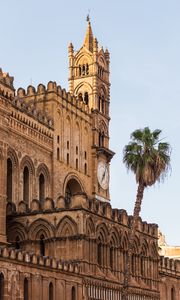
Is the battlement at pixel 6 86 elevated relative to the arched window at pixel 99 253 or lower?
elevated

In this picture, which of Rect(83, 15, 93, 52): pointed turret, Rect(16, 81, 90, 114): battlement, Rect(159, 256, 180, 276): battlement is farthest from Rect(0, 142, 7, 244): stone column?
Rect(83, 15, 93, 52): pointed turret

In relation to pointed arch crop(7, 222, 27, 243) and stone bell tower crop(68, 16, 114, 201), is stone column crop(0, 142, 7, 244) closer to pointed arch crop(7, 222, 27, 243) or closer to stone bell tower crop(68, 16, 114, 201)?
pointed arch crop(7, 222, 27, 243)

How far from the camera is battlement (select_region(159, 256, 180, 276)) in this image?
67125mm

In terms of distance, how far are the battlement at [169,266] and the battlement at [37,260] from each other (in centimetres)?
1836

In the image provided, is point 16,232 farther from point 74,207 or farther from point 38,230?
point 74,207

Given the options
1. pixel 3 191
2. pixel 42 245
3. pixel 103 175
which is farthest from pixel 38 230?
pixel 103 175

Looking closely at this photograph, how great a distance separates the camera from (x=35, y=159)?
194ft

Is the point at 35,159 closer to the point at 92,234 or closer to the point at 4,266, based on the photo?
the point at 92,234

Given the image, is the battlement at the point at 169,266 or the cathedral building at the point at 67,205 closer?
the cathedral building at the point at 67,205

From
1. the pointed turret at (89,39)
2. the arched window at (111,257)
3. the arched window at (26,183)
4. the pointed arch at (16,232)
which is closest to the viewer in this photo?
the pointed arch at (16,232)

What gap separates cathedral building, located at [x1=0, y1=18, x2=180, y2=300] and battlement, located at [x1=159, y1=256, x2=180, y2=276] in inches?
4.1

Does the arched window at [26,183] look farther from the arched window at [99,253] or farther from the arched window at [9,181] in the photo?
the arched window at [99,253]

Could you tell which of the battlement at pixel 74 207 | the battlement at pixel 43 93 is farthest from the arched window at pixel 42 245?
the battlement at pixel 43 93

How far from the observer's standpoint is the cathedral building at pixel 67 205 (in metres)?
48.4
